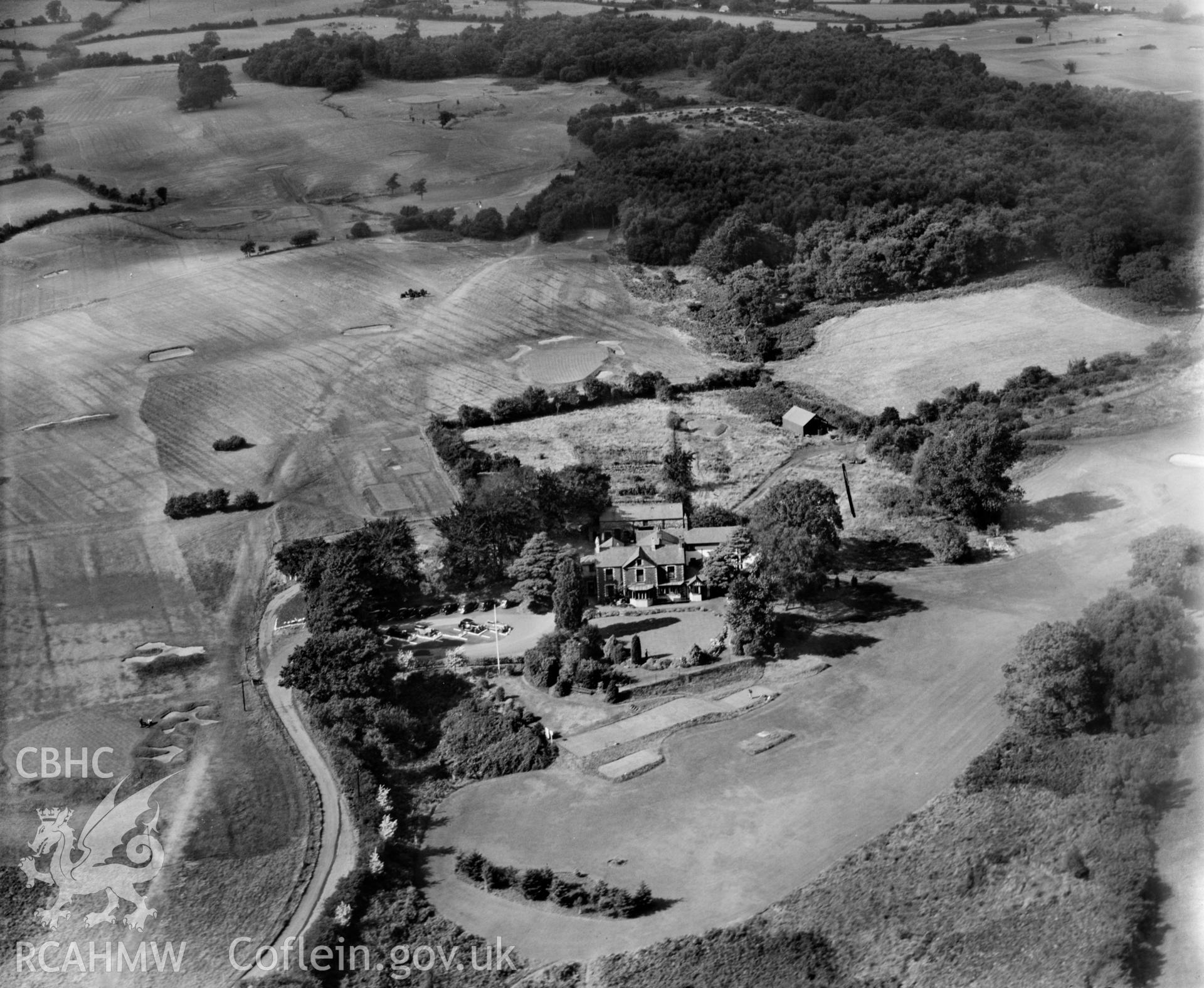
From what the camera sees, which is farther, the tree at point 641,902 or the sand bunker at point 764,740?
the sand bunker at point 764,740

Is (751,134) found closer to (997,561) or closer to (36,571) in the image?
(997,561)

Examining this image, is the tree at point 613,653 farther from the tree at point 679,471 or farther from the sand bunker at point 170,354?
the sand bunker at point 170,354

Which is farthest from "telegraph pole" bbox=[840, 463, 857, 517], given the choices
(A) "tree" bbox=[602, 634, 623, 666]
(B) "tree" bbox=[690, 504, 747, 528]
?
(A) "tree" bbox=[602, 634, 623, 666]

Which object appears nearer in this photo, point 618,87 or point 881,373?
point 881,373

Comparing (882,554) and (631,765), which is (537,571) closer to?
(631,765)

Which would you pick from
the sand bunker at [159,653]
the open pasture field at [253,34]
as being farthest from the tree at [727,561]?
the open pasture field at [253,34]

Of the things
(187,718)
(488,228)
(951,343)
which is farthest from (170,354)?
(951,343)

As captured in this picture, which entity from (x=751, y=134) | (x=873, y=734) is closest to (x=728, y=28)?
(x=751, y=134)
